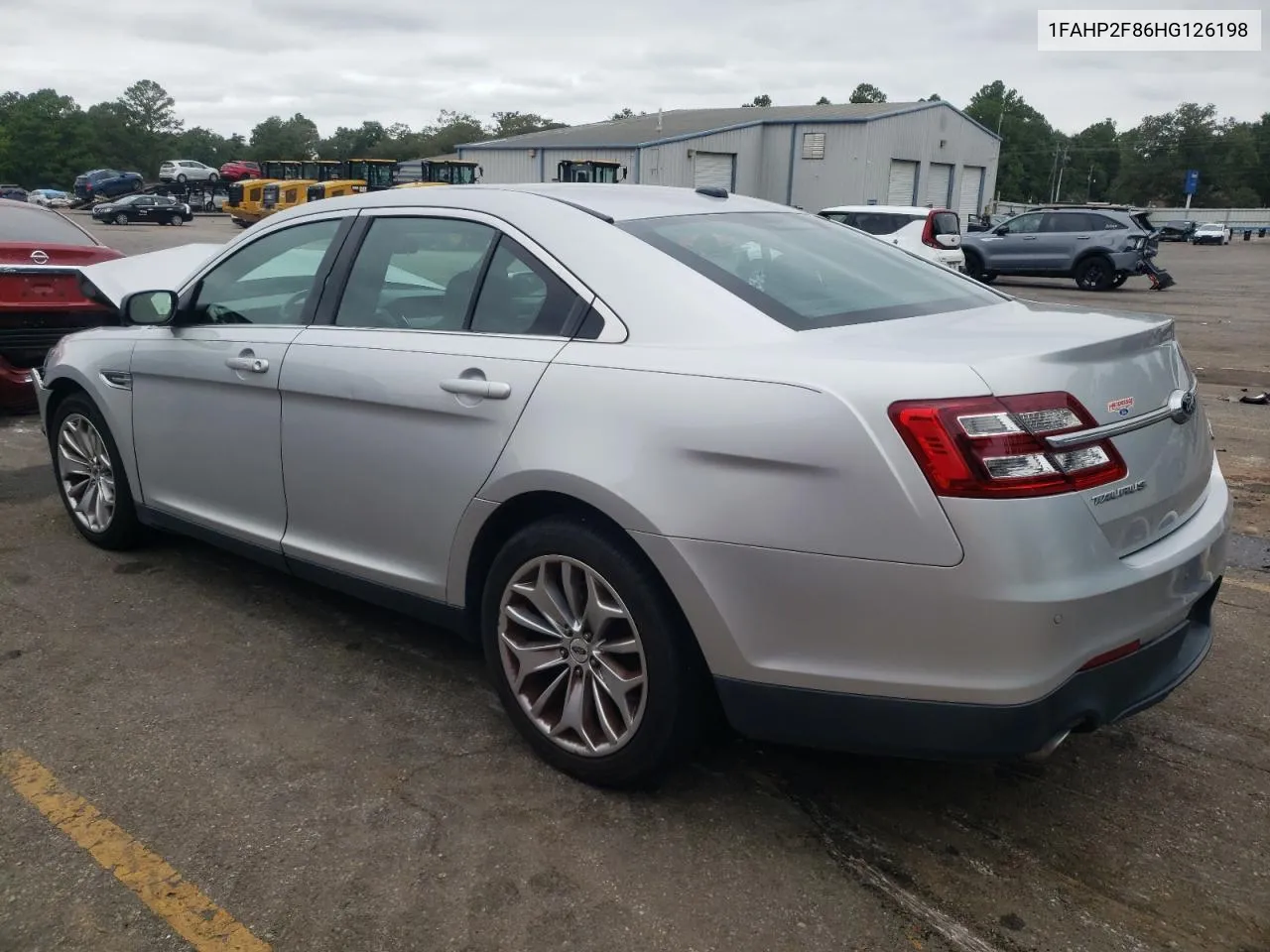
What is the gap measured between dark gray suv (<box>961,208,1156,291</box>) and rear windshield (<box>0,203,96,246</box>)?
18965 millimetres

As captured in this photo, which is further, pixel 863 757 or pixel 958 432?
pixel 863 757

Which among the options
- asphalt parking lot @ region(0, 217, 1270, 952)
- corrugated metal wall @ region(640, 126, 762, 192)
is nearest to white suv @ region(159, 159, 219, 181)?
corrugated metal wall @ region(640, 126, 762, 192)

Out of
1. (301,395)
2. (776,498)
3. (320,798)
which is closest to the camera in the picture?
(776,498)

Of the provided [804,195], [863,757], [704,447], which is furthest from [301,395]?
[804,195]

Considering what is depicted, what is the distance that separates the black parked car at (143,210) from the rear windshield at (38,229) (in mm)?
36276

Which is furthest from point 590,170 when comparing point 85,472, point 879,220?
point 85,472

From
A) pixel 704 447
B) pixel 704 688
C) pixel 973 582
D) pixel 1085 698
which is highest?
pixel 704 447

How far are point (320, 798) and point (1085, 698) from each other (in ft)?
6.37

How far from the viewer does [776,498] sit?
2336 millimetres

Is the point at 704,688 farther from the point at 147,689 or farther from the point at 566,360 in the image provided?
the point at 147,689

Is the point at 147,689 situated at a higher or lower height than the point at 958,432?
lower

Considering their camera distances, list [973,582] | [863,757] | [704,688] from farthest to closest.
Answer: [863,757] < [704,688] < [973,582]

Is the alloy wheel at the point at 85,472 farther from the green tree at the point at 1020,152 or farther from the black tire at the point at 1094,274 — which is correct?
the green tree at the point at 1020,152

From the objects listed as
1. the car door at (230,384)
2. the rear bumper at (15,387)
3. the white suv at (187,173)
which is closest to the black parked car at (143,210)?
the white suv at (187,173)
